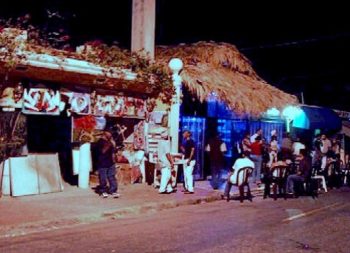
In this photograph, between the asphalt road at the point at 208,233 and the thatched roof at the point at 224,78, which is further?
the thatched roof at the point at 224,78

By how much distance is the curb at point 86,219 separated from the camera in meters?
9.17

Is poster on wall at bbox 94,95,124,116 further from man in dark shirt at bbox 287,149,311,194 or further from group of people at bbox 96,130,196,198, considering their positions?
man in dark shirt at bbox 287,149,311,194

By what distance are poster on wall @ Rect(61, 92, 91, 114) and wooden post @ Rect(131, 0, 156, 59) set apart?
3.08m

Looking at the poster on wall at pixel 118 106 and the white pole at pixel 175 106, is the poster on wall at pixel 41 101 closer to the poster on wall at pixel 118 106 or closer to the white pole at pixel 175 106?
the poster on wall at pixel 118 106

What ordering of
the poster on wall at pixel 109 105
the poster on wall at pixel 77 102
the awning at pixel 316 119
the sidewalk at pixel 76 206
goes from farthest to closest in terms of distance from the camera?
the awning at pixel 316 119 → the poster on wall at pixel 109 105 → the poster on wall at pixel 77 102 → the sidewalk at pixel 76 206

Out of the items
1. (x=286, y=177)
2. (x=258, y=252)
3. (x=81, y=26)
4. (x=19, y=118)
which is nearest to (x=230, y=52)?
(x=286, y=177)

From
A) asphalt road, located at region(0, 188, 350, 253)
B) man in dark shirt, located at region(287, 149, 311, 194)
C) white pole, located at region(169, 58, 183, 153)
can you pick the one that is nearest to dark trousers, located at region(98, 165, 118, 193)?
asphalt road, located at region(0, 188, 350, 253)

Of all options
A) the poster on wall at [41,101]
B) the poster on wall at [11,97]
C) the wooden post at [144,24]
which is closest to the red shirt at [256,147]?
the wooden post at [144,24]

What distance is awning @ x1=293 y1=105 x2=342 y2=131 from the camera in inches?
916

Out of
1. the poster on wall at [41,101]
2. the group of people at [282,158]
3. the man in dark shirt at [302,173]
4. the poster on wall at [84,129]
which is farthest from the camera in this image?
the man in dark shirt at [302,173]

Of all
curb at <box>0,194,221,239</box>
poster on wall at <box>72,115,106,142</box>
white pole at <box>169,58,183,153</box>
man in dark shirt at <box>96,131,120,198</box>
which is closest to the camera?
curb at <box>0,194,221,239</box>

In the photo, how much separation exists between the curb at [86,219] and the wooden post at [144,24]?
5381 mm

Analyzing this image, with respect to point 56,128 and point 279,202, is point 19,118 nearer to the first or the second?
point 56,128

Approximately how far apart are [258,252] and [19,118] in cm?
772
